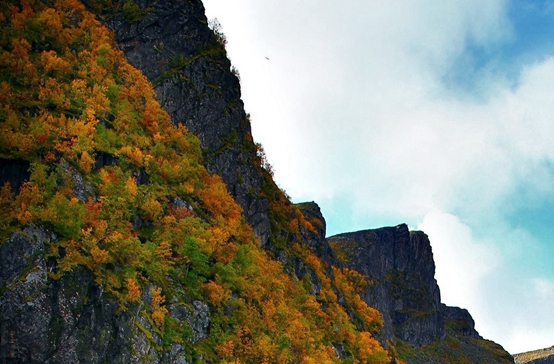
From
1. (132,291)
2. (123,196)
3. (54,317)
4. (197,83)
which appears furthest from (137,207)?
(197,83)

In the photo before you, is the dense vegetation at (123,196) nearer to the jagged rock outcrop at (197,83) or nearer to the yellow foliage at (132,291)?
the yellow foliage at (132,291)

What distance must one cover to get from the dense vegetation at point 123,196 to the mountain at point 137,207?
15 centimetres

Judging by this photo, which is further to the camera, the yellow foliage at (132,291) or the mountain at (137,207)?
the yellow foliage at (132,291)

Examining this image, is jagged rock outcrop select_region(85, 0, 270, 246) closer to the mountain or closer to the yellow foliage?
the mountain

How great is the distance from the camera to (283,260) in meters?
78.4

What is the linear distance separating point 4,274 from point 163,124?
3352 cm

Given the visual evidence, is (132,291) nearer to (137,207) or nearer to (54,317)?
(54,317)

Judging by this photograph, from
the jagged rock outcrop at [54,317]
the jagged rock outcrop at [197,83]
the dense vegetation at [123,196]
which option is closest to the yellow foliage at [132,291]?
the dense vegetation at [123,196]

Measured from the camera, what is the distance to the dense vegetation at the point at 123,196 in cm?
3722

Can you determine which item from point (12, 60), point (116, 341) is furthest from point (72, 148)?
point (116, 341)

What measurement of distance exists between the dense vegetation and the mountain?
0.15 metres

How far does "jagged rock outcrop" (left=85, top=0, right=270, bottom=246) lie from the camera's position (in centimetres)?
6994

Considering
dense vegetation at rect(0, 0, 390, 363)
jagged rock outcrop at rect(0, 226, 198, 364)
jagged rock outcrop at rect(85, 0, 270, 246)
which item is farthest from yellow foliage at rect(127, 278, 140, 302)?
jagged rock outcrop at rect(85, 0, 270, 246)

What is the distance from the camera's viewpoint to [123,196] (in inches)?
1767
